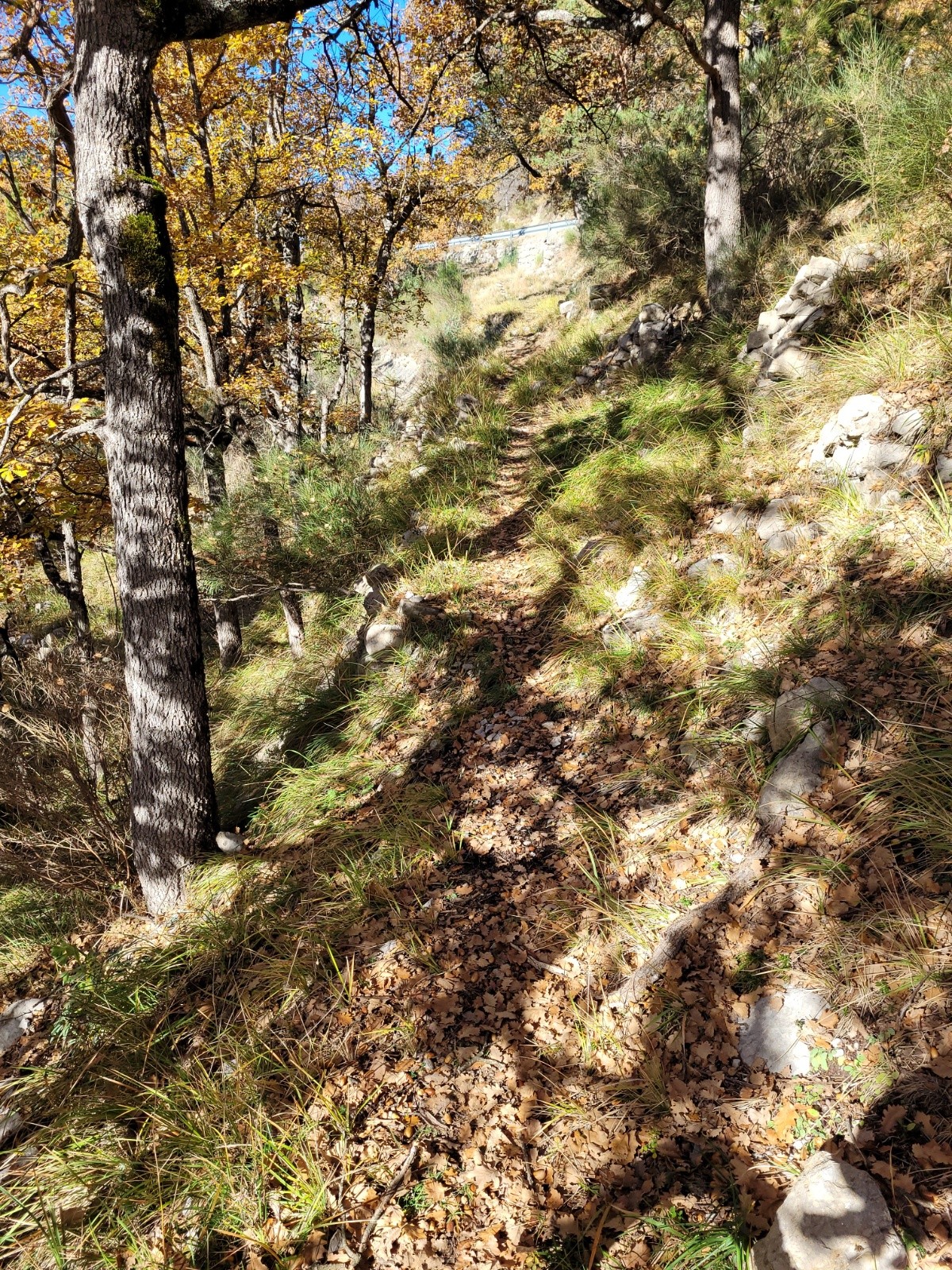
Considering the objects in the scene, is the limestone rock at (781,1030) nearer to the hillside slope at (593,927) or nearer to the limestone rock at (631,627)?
the hillside slope at (593,927)

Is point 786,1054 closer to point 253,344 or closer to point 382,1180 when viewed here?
point 382,1180

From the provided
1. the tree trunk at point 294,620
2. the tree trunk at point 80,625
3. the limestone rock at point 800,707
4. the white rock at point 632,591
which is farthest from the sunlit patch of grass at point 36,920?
the limestone rock at point 800,707

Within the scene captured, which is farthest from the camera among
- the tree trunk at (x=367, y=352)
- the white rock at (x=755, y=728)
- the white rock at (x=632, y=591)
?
the tree trunk at (x=367, y=352)

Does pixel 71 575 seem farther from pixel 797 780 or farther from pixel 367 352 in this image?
pixel 797 780

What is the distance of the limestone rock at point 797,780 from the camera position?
9.09 feet

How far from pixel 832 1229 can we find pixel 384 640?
4.32 metres

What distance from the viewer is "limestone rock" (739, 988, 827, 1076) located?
7.12 feet

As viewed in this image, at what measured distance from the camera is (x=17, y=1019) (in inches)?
133

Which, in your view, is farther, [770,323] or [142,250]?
[770,323]

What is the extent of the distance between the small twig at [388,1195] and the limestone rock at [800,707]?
223 centimetres

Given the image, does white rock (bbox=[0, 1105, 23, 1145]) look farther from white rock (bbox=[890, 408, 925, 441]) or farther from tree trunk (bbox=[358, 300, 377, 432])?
tree trunk (bbox=[358, 300, 377, 432])

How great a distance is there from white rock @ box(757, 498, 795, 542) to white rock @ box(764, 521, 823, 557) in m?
0.06

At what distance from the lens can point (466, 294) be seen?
19.5 metres

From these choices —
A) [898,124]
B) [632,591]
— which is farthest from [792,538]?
[898,124]
